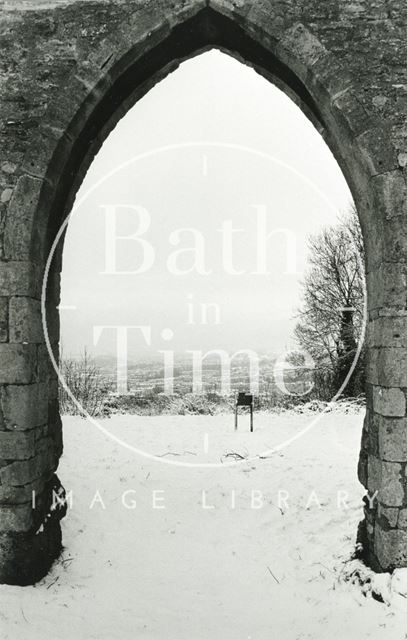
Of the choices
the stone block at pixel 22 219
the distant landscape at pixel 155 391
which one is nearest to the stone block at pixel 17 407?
the stone block at pixel 22 219

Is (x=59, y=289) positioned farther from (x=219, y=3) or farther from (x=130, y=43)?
(x=219, y=3)

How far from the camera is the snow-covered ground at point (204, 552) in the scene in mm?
3668

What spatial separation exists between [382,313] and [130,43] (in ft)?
9.16

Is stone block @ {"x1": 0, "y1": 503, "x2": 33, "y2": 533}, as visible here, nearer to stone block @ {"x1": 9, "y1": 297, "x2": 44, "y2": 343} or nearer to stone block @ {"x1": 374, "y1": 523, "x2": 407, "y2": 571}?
stone block @ {"x1": 9, "y1": 297, "x2": 44, "y2": 343}

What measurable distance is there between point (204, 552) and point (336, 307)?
40.5 ft

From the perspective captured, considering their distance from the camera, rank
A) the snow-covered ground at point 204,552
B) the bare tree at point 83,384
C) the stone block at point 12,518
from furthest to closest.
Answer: the bare tree at point 83,384
the stone block at point 12,518
the snow-covered ground at point 204,552

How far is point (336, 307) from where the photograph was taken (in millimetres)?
16344

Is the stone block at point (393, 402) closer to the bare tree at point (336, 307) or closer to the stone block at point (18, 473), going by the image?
the stone block at point (18, 473)

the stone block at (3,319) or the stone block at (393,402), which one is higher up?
the stone block at (3,319)

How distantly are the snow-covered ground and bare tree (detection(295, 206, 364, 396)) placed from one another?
7.62 meters

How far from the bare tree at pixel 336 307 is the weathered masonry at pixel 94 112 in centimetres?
1188

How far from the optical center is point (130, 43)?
408 centimetres

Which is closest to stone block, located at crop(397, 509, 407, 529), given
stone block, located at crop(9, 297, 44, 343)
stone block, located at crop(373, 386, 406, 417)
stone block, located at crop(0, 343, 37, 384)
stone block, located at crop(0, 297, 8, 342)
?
stone block, located at crop(373, 386, 406, 417)

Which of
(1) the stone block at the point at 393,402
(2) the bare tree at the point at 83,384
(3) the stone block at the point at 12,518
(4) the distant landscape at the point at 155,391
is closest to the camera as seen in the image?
(1) the stone block at the point at 393,402
